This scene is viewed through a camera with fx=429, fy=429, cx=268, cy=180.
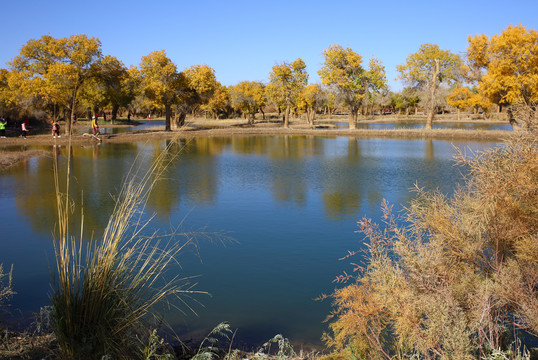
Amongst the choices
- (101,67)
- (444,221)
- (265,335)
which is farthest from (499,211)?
(101,67)

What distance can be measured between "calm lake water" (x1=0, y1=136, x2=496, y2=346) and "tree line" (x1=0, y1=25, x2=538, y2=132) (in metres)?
7.54

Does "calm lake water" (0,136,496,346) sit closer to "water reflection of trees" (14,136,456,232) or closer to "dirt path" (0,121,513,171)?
"water reflection of trees" (14,136,456,232)

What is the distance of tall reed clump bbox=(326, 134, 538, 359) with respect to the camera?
343 centimetres

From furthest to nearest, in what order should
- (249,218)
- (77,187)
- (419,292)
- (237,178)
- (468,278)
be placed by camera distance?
(237,178) → (77,187) → (249,218) → (468,278) → (419,292)

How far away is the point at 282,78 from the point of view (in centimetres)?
4344

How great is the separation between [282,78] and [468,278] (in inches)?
1612

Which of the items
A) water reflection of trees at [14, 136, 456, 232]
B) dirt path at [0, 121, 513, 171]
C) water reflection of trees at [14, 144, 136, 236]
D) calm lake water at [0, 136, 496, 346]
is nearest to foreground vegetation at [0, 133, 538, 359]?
calm lake water at [0, 136, 496, 346]

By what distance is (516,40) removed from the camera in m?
26.5

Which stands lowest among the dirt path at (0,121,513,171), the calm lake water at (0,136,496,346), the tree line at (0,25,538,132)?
the calm lake water at (0,136,496,346)

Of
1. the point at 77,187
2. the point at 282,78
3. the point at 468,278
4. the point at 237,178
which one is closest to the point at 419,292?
the point at 468,278

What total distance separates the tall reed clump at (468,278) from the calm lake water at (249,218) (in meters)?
0.94

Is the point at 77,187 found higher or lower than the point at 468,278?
lower

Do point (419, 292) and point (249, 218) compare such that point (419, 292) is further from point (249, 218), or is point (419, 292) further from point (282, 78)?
point (282, 78)

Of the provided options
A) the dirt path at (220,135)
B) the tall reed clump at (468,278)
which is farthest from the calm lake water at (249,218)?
the dirt path at (220,135)
